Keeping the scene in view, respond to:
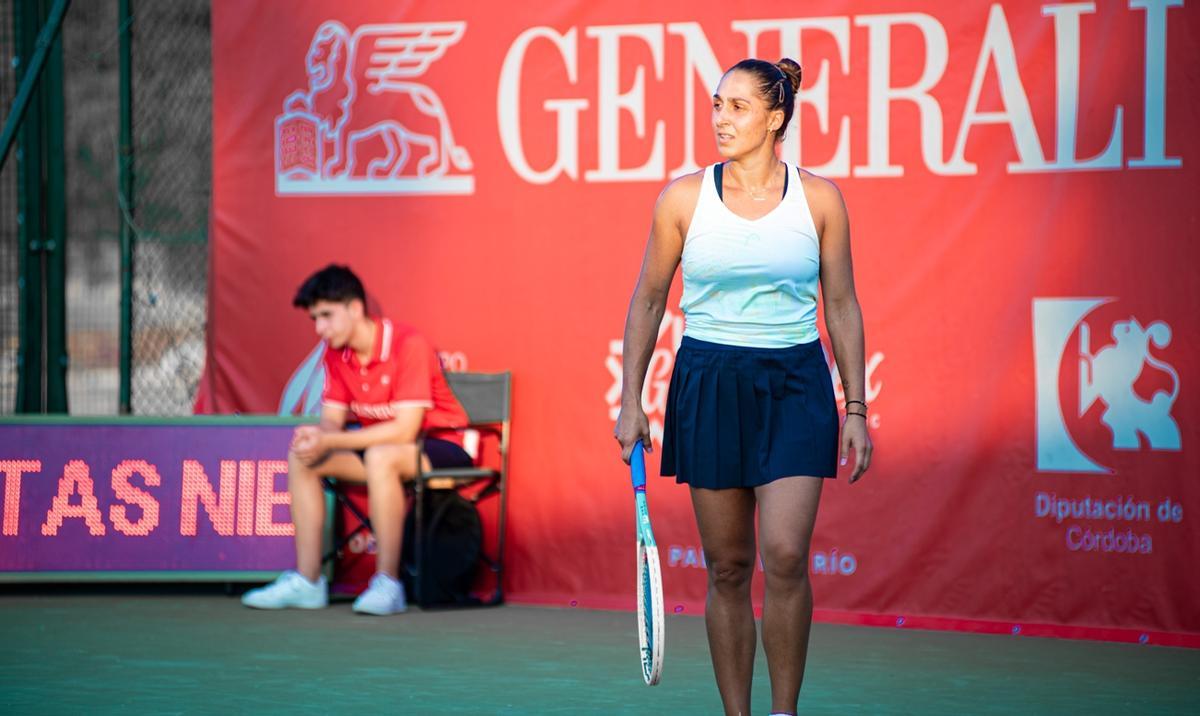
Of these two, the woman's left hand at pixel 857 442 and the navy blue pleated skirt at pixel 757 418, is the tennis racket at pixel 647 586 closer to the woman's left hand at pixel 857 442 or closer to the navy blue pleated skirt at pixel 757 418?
the navy blue pleated skirt at pixel 757 418

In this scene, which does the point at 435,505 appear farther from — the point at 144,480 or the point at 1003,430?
the point at 1003,430

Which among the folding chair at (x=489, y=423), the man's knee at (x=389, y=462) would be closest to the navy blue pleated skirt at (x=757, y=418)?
the man's knee at (x=389, y=462)

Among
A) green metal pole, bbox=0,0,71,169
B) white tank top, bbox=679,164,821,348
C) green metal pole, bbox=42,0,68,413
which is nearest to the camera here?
white tank top, bbox=679,164,821,348

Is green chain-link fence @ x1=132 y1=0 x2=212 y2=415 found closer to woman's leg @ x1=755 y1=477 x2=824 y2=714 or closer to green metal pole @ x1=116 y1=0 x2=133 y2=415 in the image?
green metal pole @ x1=116 y1=0 x2=133 y2=415

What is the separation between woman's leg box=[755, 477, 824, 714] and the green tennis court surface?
1.00 m

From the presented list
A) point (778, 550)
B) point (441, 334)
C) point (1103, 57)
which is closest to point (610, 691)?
point (778, 550)

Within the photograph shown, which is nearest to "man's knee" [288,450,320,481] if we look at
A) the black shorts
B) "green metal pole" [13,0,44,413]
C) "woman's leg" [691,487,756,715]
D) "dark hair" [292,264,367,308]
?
the black shorts

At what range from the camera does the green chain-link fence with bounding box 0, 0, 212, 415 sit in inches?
339

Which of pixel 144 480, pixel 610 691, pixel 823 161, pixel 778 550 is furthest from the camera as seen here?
pixel 144 480

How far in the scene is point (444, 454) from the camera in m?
7.57

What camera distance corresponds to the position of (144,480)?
308 inches

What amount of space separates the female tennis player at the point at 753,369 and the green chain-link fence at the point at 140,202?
192 inches

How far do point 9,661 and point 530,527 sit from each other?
251 centimetres

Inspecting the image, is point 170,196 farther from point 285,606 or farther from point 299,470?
point 285,606
